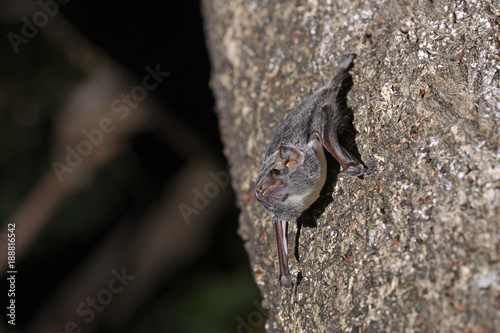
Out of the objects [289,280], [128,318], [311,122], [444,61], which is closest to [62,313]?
[128,318]

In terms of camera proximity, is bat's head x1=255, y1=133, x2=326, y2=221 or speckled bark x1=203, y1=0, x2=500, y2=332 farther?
bat's head x1=255, y1=133, x2=326, y2=221

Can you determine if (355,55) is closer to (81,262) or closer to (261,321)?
(261,321)

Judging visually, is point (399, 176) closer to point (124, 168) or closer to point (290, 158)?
point (290, 158)

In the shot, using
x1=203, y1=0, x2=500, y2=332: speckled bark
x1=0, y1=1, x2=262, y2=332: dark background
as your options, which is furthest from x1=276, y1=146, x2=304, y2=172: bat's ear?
x1=0, y1=1, x2=262, y2=332: dark background

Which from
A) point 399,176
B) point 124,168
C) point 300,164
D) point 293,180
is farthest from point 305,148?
point 124,168

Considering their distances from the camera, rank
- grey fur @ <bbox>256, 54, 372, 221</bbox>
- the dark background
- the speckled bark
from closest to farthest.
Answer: the speckled bark
grey fur @ <bbox>256, 54, 372, 221</bbox>
the dark background

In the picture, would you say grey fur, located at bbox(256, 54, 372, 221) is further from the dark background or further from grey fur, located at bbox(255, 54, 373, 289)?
the dark background
